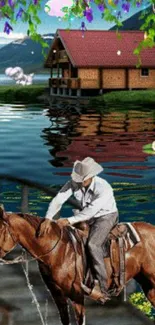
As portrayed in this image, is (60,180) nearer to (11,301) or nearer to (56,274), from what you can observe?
(11,301)

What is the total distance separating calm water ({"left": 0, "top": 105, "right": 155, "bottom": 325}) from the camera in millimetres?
11305

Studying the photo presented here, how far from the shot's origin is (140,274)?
8.71m

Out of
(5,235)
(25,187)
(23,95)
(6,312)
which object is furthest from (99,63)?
(5,235)

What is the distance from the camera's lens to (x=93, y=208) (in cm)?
802

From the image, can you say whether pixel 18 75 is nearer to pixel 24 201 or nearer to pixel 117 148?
pixel 24 201

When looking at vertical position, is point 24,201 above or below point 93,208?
below

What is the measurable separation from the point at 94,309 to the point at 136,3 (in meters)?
5.19

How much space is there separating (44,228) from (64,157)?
1291 inches

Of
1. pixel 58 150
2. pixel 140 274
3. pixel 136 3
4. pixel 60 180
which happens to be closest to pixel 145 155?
pixel 58 150

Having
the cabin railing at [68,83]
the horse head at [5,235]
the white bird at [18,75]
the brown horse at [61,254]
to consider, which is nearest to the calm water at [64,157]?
the brown horse at [61,254]

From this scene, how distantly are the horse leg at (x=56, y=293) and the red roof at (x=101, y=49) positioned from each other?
67860 millimetres

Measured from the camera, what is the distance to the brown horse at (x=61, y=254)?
25.5ft

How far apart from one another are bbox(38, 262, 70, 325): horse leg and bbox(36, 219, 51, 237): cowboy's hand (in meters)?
0.40

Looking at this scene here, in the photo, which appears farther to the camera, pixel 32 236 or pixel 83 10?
pixel 83 10
